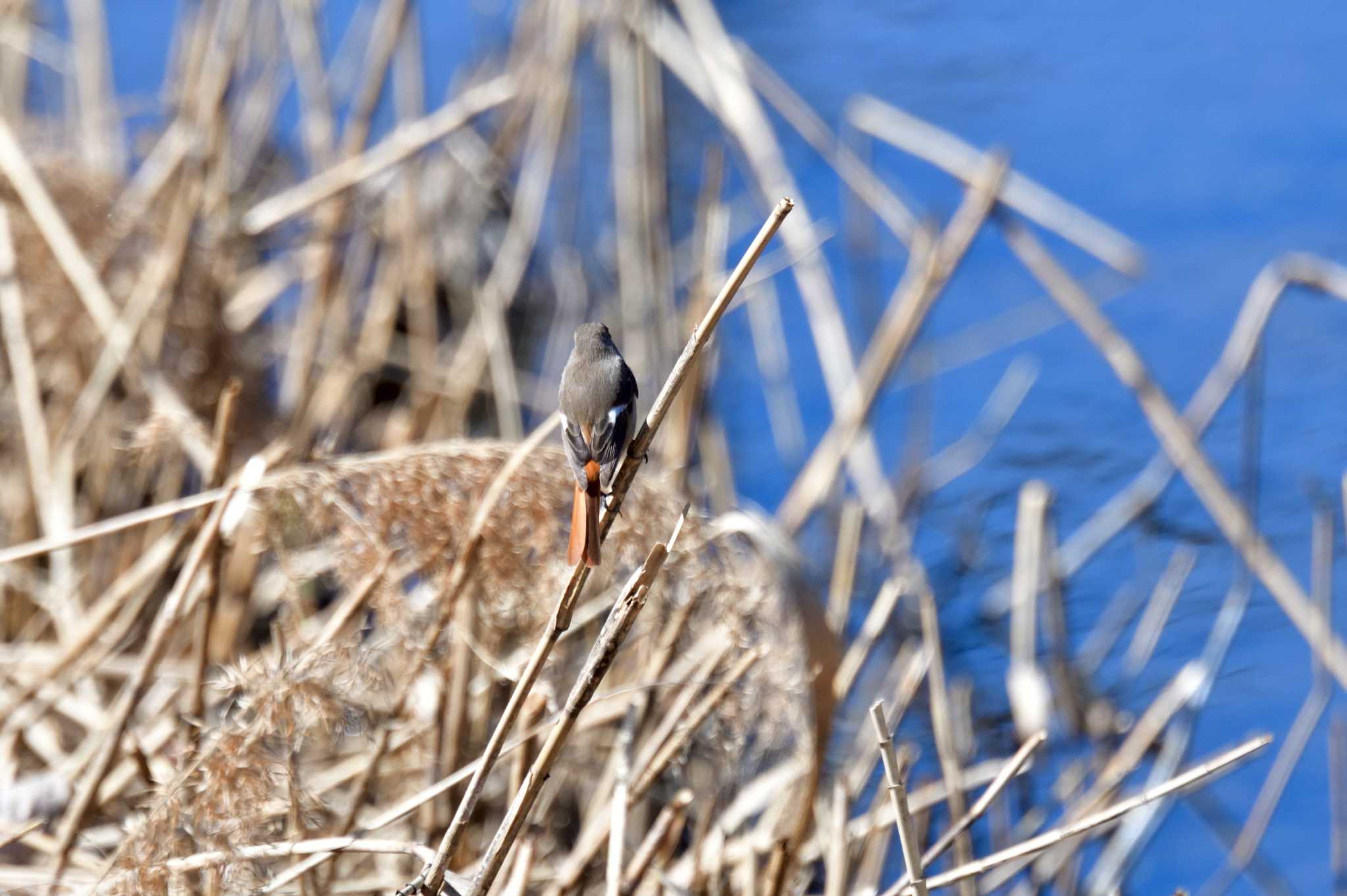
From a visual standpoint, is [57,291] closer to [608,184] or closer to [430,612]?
[430,612]

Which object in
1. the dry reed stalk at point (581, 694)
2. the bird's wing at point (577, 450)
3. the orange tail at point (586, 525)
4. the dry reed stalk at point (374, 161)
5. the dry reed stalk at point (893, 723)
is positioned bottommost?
the dry reed stalk at point (893, 723)

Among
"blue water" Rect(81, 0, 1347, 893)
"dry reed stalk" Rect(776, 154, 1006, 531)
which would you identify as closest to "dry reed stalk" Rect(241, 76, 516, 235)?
"blue water" Rect(81, 0, 1347, 893)

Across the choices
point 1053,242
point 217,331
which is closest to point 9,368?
point 217,331

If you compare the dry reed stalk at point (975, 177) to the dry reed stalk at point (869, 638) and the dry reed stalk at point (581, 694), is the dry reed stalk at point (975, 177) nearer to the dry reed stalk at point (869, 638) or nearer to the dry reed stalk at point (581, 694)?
the dry reed stalk at point (869, 638)

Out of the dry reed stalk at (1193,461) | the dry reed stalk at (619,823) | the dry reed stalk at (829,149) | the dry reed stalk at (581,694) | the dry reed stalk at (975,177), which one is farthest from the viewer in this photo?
the dry reed stalk at (829,149)

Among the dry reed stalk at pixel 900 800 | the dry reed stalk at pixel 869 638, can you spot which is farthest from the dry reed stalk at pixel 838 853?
the dry reed stalk at pixel 900 800
